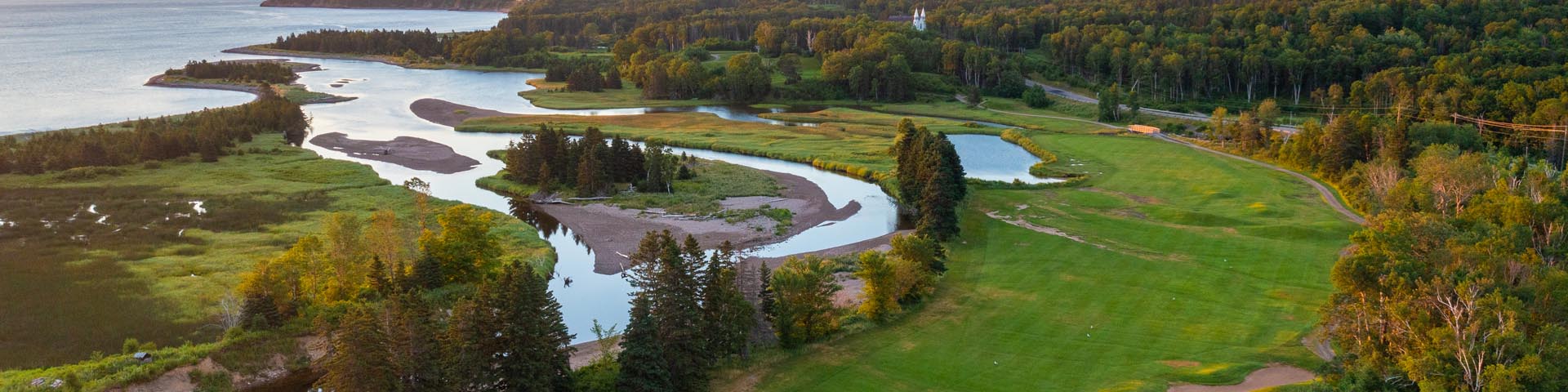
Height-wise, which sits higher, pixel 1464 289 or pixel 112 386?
pixel 1464 289

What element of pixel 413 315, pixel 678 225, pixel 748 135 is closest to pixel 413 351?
pixel 413 315

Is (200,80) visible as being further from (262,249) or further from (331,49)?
(262,249)

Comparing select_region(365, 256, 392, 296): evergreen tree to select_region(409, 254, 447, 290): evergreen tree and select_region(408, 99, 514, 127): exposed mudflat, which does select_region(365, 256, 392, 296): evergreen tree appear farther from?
select_region(408, 99, 514, 127): exposed mudflat

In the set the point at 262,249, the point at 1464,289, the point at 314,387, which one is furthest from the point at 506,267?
the point at 1464,289

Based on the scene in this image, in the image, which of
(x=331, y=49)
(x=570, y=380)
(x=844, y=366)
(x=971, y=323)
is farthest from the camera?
(x=331, y=49)

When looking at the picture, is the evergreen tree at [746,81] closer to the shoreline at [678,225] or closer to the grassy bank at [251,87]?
the grassy bank at [251,87]

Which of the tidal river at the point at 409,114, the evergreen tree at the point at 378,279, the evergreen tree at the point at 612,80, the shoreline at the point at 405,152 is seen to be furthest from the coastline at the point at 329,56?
the evergreen tree at the point at 378,279

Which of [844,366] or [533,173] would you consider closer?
[844,366]

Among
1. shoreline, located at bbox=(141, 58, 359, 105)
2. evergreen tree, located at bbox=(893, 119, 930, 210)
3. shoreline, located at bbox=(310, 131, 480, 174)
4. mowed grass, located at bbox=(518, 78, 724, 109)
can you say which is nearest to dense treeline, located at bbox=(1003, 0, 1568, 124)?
evergreen tree, located at bbox=(893, 119, 930, 210)
